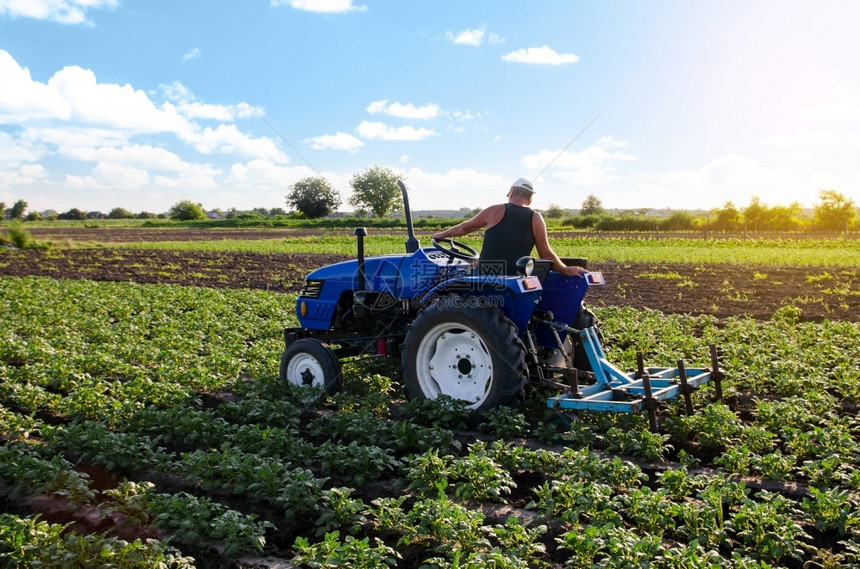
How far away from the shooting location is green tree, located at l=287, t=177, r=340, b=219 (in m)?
73.2

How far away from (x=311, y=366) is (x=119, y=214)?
10470 centimetres

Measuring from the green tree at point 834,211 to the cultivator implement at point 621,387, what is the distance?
2204 inches

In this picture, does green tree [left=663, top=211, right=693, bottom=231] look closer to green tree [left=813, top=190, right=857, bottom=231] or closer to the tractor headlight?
green tree [left=813, top=190, right=857, bottom=231]

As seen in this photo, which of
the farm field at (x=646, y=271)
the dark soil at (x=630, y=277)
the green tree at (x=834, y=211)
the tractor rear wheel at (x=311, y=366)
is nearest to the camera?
the tractor rear wheel at (x=311, y=366)

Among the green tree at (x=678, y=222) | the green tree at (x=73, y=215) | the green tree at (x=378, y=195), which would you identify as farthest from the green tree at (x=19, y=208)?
the green tree at (x=678, y=222)

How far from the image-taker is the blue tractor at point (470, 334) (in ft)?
16.9

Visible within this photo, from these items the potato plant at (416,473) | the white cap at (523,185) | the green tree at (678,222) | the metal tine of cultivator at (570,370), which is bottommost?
the potato plant at (416,473)

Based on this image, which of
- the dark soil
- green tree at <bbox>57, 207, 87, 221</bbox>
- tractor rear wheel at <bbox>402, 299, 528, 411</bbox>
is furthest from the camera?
green tree at <bbox>57, 207, 87, 221</bbox>

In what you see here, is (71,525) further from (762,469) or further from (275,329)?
(275,329)

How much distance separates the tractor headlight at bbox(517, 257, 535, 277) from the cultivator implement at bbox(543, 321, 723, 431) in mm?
603

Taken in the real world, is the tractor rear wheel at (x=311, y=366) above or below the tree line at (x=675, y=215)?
below

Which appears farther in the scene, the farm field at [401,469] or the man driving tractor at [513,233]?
the man driving tractor at [513,233]

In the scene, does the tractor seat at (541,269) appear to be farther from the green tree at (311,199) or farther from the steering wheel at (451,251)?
the green tree at (311,199)

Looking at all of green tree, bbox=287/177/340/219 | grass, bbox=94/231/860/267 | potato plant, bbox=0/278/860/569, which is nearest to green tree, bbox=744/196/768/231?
grass, bbox=94/231/860/267
